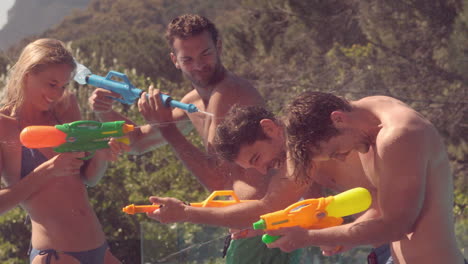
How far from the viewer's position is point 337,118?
2.50 meters

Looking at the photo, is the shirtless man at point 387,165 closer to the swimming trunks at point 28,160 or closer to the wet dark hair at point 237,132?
the wet dark hair at point 237,132

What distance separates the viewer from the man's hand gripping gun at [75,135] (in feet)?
9.92

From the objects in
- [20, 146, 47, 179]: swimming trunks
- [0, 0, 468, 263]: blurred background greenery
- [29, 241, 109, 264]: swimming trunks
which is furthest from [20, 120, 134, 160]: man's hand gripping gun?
[0, 0, 468, 263]: blurred background greenery

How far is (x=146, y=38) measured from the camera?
7.57 m

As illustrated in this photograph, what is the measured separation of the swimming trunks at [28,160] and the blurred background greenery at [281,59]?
1646 millimetres

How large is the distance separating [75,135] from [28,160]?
278 millimetres

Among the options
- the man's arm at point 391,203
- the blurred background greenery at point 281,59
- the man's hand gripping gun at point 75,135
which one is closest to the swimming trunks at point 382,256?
the man's arm at point 391,203

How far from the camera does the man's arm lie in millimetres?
2453

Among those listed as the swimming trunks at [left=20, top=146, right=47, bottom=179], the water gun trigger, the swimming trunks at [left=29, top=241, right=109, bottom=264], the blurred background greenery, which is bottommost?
the blurred background greenery

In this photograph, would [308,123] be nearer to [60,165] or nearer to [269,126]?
[269,126]

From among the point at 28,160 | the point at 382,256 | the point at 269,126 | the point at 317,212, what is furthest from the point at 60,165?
the point at 382,256

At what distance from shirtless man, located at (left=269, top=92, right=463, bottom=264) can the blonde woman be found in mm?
1004

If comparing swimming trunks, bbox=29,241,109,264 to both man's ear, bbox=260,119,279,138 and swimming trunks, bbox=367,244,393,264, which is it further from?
swimming trunks, bbox=367,244,393,264

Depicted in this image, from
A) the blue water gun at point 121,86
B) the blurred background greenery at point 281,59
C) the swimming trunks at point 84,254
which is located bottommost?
the blurred background greenery at point 281,59
